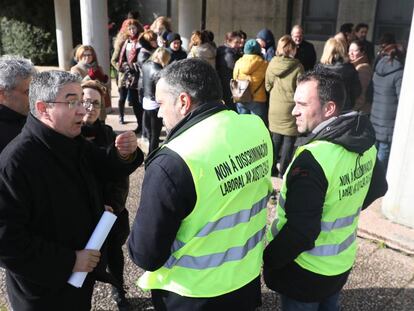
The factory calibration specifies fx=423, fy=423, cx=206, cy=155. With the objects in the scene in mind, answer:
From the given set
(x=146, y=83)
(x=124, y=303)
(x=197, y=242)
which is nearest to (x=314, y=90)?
(x=197, y=242)

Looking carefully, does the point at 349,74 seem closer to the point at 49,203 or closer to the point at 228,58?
the point at 228,58

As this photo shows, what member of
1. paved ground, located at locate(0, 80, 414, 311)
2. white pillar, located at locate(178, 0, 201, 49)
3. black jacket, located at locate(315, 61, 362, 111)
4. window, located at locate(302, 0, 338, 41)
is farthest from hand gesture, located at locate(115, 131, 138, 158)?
window, located at locate(302, 0, 338, 41)

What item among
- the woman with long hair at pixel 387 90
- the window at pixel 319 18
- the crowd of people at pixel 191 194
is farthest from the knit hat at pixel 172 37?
the window at pixel 319 18

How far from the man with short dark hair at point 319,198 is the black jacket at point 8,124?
5.09 ft

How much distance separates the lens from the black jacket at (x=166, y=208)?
5.32 feet

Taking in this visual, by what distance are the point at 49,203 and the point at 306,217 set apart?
1183 mm

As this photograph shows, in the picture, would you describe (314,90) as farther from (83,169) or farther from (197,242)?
(83,169)

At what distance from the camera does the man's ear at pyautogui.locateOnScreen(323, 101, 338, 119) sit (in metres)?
2.15

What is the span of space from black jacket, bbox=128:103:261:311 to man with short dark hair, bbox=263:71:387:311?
0.46 m

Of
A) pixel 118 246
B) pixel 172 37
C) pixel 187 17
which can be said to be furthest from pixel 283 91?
pixel 187 17

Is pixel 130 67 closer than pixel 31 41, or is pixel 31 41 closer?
pixel 130 67

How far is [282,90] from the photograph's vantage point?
207 inches

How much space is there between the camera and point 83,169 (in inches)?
83.0

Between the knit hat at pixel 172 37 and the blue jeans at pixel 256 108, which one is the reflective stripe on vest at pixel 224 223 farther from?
the knit hat at pixel 172 37
